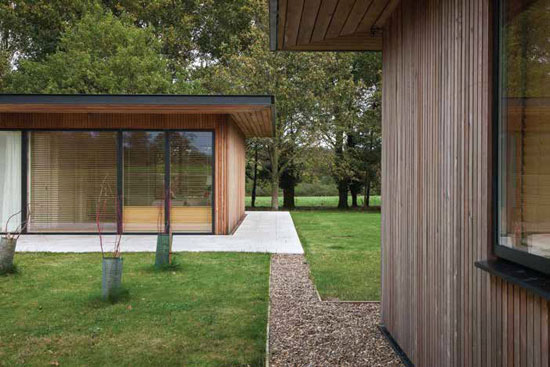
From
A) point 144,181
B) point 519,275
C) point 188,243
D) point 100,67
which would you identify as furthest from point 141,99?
point 100,67

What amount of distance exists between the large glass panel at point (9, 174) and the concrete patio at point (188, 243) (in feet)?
2.77

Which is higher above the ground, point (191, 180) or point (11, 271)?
point (191, 180)

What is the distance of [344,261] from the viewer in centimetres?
721

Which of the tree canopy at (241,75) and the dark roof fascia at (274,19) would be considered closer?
the dark roof fascia at (274,19)

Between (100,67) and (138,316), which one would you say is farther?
(100,67)

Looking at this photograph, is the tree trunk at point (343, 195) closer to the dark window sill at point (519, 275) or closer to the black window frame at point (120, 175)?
the black window frame at point (120, 175)

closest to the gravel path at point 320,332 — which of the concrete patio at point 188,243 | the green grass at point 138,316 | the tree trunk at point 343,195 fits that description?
the green grass at point 138,316

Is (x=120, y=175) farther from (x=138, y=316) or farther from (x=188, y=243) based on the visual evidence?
(x=138, y=316)

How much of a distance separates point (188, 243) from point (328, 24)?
590cm

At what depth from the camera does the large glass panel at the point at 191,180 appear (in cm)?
996

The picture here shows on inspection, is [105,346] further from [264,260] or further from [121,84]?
[121,84]

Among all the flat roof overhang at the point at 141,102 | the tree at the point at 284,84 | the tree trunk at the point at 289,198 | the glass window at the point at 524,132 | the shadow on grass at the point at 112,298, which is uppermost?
the tree at the point at 284,84

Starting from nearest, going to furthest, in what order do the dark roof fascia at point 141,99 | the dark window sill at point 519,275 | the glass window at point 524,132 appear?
the dark window sill at point 519,275, the glass window at point 524,132, the dark roof fascia at point 141,99

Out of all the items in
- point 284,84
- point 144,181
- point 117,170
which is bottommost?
point 144,181
